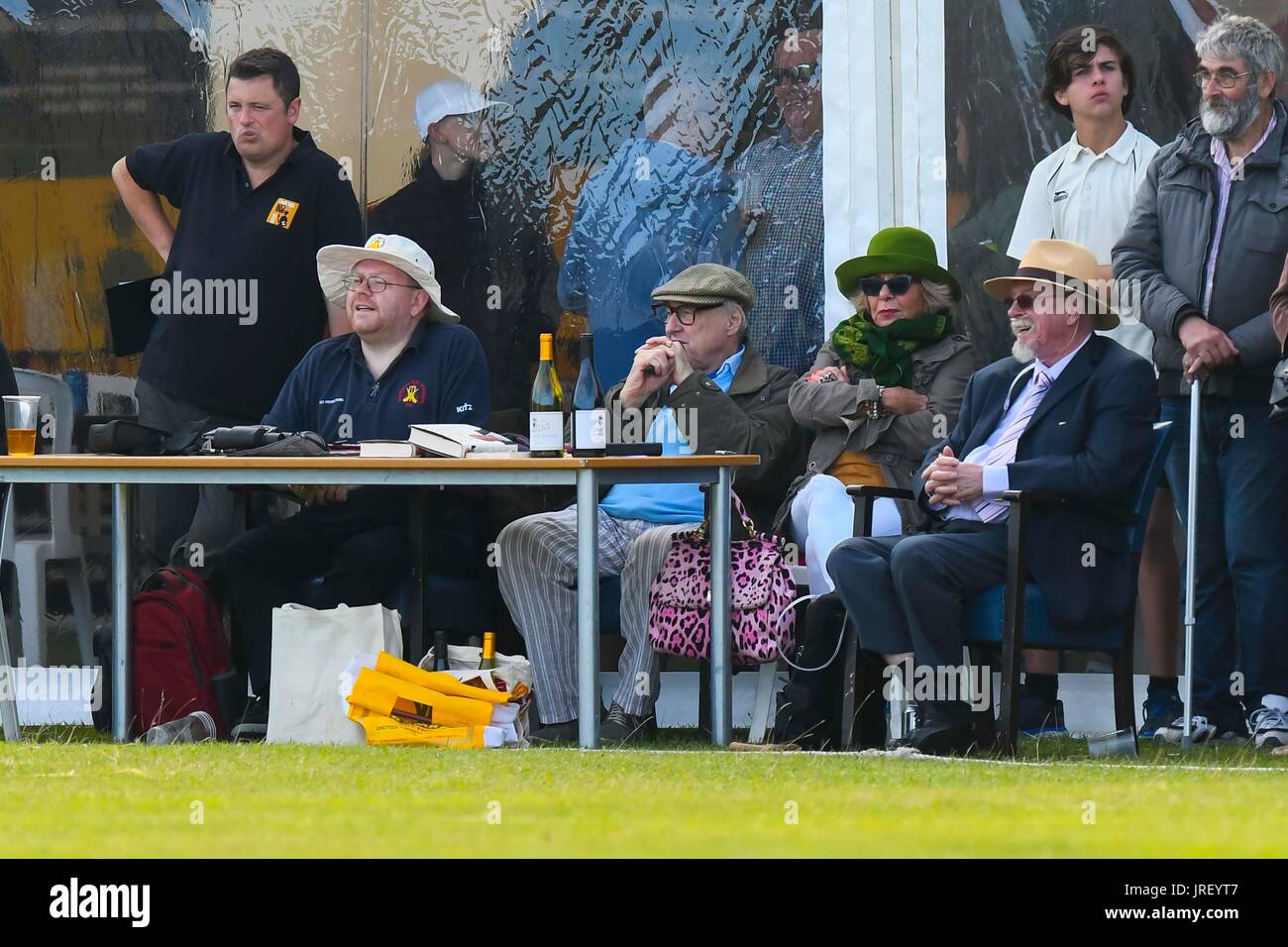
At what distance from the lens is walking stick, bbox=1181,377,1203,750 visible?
6.08 m

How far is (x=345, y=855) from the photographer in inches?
133

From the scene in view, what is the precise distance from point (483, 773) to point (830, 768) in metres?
0.86

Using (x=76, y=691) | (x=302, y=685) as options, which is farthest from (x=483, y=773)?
(x=76, y=691)

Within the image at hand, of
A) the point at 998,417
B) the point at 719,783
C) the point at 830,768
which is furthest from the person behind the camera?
the point at 998,417

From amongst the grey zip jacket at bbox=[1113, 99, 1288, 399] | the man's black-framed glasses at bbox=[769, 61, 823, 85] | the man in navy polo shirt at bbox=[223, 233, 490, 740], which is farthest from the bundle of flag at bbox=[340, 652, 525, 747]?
the man's black-framed glasses at bbox=[769, 61, 823, 85]

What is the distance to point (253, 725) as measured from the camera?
247 inches

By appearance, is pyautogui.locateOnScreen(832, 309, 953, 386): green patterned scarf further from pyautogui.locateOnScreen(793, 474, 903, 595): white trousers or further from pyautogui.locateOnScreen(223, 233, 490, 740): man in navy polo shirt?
pyautogui.locateOnScreen(223, 233, 490, 740): man in navy polo shirt

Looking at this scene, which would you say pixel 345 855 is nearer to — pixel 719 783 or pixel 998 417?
pixel 719 783

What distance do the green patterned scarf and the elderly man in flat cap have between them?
1.00ft

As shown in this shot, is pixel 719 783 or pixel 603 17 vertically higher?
pixel 603 17

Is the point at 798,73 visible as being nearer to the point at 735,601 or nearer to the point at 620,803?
the point at 735,601

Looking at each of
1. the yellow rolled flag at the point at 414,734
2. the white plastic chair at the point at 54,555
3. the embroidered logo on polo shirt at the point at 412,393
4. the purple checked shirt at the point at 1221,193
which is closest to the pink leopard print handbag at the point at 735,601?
the yellow rolled flag at the point at 414,734

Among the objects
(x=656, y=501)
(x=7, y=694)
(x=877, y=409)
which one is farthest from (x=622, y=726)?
(x=7, y=694)

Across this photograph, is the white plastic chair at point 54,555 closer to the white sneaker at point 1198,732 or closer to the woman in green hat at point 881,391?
the woman in green hat at point 881,391
